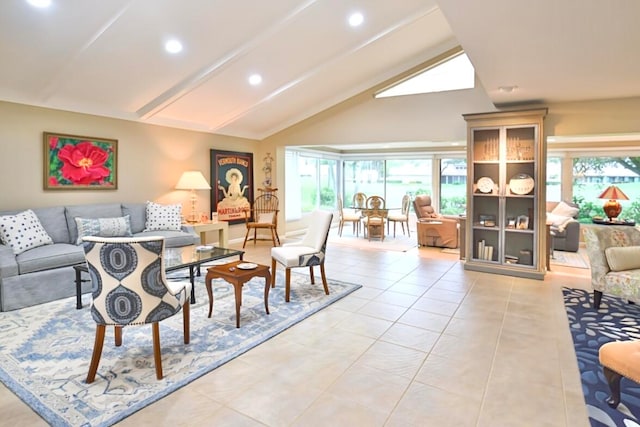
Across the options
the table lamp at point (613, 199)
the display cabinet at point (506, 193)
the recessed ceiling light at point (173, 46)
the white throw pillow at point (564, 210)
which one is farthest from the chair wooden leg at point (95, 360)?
the white throw pillow at point (564, 210)

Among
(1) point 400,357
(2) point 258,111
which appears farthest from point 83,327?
(2) point 258,111

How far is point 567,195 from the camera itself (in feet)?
24.8

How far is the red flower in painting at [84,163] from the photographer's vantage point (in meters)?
4.88

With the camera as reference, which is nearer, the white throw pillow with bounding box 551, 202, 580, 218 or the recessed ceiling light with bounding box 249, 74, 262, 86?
the recessed ceiling light with bounding box 249, 74, 262, 86

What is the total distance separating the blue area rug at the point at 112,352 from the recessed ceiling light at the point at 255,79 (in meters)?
3.15

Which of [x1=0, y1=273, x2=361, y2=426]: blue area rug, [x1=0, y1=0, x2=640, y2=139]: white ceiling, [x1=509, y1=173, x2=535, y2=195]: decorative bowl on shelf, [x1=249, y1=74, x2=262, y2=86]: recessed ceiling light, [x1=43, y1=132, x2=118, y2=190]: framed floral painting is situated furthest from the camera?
[x1=249, y1=74, x2=262, y2=86]: recessed ceiling light

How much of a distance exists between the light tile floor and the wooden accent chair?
11.2 feet

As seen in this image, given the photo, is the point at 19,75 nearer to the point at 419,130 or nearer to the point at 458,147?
the point at 419,130

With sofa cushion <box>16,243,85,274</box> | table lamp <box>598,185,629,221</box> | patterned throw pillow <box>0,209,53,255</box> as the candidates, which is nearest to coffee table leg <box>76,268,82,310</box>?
sofa cushion <box>16,243,85,274</box>

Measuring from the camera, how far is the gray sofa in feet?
11.8

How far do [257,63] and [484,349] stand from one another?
4345mm

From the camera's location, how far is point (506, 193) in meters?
5.18

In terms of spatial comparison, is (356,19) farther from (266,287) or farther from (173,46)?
(266,287)

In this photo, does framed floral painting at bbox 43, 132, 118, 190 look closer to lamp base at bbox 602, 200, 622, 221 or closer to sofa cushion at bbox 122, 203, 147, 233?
sofa cushion at bbox 122, 203, 147, 233
